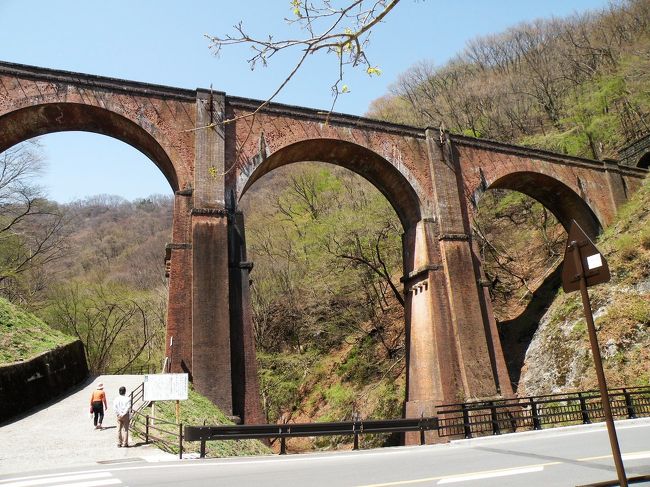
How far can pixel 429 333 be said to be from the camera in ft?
50.3

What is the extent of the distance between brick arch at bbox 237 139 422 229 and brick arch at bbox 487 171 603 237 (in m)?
4.96

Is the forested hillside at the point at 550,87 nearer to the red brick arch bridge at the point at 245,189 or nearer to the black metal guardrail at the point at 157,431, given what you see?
the red brick arch bridge at the point at 245,189

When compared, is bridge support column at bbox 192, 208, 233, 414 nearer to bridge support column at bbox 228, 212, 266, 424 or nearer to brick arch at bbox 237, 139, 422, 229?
bridge support column at bbox 228, 212, 266, 424

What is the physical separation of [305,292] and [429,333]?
1219 cm

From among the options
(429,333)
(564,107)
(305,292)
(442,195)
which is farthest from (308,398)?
(564,107)

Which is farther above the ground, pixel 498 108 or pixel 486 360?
pixel 498 108

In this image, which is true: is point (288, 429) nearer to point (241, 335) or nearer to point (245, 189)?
point (241, 335)

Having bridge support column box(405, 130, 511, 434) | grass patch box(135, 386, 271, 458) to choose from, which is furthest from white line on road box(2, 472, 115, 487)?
bridge support column box(405, 130, 511, 434)

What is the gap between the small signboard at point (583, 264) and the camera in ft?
13.6

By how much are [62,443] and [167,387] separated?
239cm

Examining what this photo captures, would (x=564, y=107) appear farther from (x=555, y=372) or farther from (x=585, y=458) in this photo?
(x=585, y=458)

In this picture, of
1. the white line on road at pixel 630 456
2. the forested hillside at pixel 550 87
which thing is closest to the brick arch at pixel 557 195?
the forested hillside at pixel 550 87

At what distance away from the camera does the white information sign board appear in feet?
29.1

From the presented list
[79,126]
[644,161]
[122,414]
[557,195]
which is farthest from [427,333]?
[644,161]
